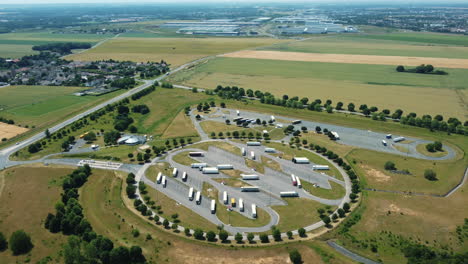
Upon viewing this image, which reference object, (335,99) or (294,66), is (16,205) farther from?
(294,66)

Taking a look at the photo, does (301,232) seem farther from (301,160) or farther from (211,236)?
(301,160)

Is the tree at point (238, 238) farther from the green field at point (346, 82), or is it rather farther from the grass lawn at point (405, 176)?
the green field at point (346, 82)

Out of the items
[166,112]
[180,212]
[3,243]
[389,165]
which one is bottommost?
[3,243]

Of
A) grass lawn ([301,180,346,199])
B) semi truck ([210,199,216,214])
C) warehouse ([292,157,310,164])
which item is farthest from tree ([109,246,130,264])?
warehouse ([292,157,310,164])

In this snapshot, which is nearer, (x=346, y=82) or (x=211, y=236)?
(x=211, y=236)

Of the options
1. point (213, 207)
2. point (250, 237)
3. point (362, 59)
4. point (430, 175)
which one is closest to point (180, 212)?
point (213, 207)

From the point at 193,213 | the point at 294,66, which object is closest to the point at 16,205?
the point at 193,213
